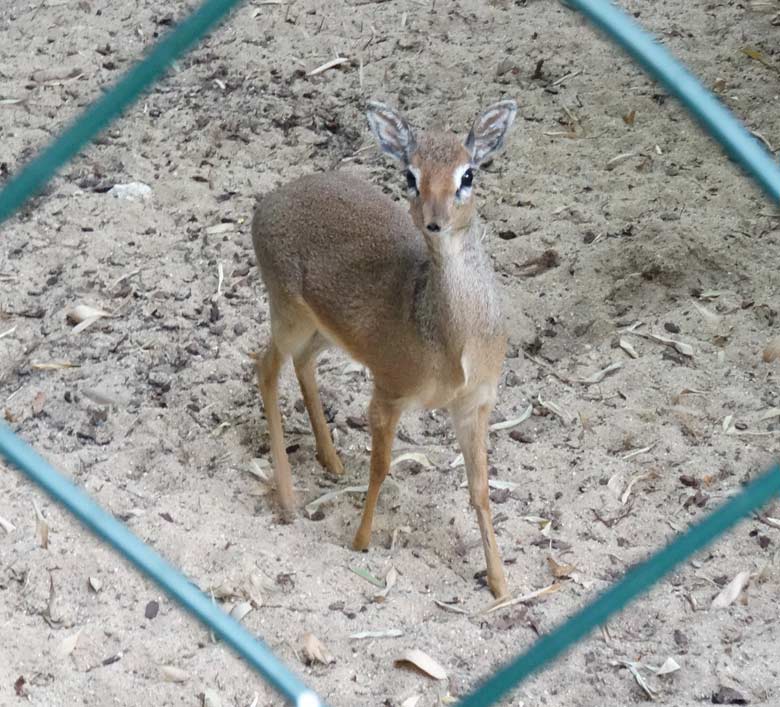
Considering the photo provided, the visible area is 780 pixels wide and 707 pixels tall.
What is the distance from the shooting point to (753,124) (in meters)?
6.22

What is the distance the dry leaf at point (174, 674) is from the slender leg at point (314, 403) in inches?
56.1

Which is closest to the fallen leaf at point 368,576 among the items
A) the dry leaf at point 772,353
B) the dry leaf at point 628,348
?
the dry leaf at point 628,348

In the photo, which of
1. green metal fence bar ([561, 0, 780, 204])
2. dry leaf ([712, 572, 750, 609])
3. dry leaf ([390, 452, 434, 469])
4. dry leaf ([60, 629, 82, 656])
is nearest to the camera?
green metal fence bar ([561, 0, 780, 204])

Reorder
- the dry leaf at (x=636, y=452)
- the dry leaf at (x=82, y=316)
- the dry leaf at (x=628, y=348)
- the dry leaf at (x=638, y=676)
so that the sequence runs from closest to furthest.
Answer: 1. the dry leaf at (x=638, y=676)
2. the dry leaf at (x=636, y=452)
3. the dry leaf at (x=628, y=348)
4. the dry leaf at (x=82, y=316)

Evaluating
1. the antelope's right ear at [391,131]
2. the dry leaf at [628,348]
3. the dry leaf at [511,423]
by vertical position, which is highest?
the antelope's right ear at [391,131]

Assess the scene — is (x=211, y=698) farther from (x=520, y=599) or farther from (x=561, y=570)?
(x=561, y=570)

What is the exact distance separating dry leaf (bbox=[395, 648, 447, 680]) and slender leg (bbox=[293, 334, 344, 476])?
1262 millimetres

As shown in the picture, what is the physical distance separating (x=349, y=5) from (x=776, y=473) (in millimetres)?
6720

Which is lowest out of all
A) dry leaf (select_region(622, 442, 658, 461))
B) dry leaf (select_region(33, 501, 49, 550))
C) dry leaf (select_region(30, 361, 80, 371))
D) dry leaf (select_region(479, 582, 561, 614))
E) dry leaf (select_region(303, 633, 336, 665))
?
dry leaf (select_region(30, 361, 80, 371))

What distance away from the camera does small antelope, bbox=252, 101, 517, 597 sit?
3.77m

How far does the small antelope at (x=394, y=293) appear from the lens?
3773mm

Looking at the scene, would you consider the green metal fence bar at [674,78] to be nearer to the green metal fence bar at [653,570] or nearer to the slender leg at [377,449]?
the green metal fence bar at [653,570]

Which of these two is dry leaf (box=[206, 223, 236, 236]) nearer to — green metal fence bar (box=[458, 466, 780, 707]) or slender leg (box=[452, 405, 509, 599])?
slender leg (box=[452, 405, 509, 599])

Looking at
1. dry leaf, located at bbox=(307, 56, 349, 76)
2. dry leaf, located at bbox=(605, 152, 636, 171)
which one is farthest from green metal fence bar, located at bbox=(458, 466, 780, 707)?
dry leaf, located at bbox=(307, 56, 349, 76)
